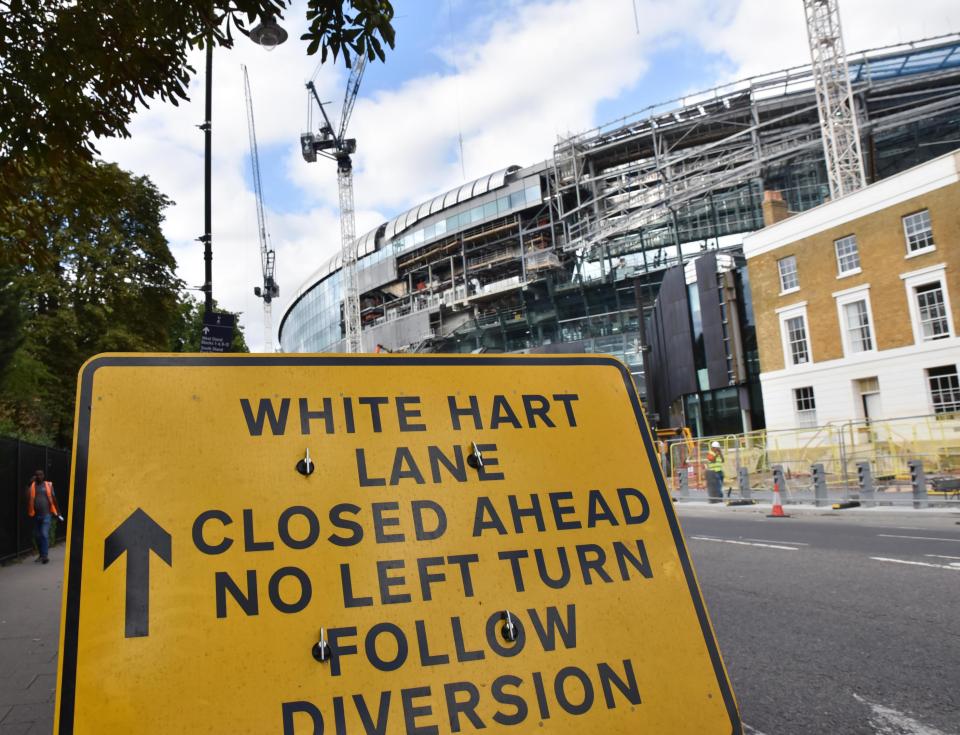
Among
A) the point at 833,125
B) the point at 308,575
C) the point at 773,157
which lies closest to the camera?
the point at 308,575

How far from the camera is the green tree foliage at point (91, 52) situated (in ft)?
14.3

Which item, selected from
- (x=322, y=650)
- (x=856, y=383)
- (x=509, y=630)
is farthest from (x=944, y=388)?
(x=322, y=650)

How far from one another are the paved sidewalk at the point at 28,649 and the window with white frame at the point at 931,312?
81.5ft

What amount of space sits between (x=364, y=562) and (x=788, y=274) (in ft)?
98.8

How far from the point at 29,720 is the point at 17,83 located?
391 centimetres

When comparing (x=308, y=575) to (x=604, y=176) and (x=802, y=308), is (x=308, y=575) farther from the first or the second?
(x=604, y=176)

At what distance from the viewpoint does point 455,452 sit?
2.20 metres

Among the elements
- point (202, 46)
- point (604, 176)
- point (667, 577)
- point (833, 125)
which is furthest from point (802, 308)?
point (604, 176)

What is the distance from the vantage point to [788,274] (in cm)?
2922

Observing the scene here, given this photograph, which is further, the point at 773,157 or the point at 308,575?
the point at 773,157

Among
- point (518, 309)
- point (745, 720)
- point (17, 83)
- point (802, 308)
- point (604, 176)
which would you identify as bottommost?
point (745, 720)

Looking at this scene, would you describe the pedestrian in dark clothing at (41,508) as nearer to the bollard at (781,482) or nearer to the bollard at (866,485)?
the bollard at (781,482)

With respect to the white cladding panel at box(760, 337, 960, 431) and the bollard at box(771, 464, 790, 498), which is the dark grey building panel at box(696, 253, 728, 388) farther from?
the bollard at box(771, 464, 790, 498)

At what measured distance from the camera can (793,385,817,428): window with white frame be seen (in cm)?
2838
